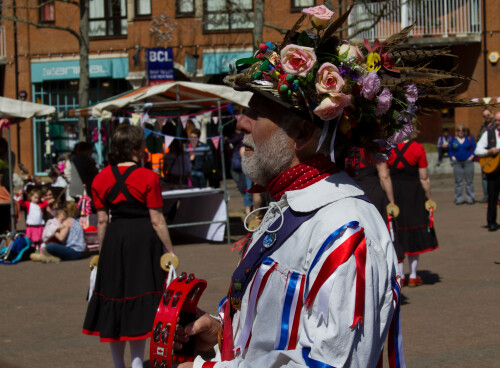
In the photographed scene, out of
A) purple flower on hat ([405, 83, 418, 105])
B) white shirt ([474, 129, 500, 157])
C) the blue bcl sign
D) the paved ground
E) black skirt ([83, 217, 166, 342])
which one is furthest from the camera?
the blue bcl sign

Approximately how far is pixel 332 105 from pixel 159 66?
829 inches

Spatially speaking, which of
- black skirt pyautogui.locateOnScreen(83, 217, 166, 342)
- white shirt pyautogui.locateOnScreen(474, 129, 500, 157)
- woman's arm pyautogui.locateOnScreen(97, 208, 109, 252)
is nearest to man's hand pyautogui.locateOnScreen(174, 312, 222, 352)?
black skirt pyautogui.locateOnScreen(83, 217, 166, 342)

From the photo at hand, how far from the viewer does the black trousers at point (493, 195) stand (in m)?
12.7

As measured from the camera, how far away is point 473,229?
13.0 metres

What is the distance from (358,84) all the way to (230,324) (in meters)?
0.89

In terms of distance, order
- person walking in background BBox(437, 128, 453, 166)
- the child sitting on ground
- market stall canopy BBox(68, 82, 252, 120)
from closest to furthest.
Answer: the child sitting on ground → market stall canopy BBox(68, 82, 252, 120) → person walking in background BBox(437, 128, 453, 166)

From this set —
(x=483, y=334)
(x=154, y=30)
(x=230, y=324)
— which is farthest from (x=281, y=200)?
(x=154, y=30)

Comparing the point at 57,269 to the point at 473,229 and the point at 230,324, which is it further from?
the point at 230,324

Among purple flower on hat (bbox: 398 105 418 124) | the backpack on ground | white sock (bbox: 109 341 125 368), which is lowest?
the backpack on ground

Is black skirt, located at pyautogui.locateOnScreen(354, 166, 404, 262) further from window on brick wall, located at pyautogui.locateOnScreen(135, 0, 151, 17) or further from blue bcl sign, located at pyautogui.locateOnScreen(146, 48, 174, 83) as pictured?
window on brick wall, located at pyautogui.locateOnScreen(135, 0, 151, 17)

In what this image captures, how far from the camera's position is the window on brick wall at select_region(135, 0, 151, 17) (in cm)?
2838

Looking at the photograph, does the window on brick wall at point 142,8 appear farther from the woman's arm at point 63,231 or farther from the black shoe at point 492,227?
the black shoe at point 492,227

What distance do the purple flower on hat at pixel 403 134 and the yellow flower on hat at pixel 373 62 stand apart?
0.80 ft

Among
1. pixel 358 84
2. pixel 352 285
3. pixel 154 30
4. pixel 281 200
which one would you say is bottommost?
pixel 352 285
